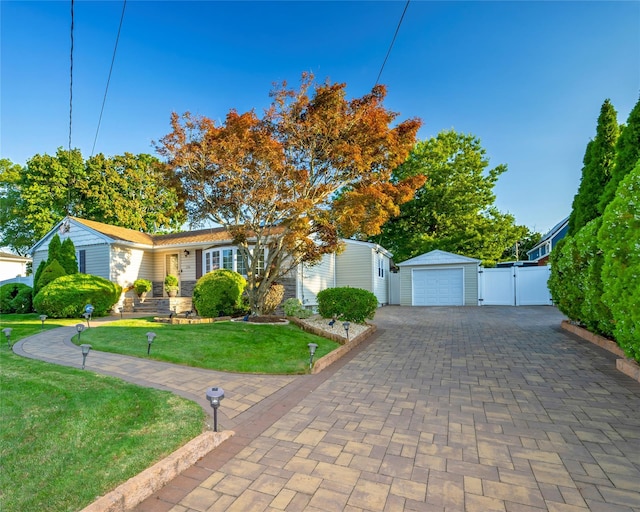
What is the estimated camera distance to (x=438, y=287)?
19.2 metres

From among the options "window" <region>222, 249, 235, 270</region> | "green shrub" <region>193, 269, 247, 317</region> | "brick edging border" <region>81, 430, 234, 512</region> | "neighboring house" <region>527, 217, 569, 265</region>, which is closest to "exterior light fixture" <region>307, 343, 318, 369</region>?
"brick edging border" <region>81, 430, 234, 512</region>

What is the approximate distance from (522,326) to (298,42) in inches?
433

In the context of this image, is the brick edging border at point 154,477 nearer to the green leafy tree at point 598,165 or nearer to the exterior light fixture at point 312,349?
the exterior light fixture at point 312,349

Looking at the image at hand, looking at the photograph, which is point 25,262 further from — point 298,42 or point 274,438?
point 274,438

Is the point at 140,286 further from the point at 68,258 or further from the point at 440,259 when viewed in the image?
the point at 440,259

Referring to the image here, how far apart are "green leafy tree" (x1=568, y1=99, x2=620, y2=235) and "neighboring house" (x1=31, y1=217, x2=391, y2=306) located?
28.3 feet

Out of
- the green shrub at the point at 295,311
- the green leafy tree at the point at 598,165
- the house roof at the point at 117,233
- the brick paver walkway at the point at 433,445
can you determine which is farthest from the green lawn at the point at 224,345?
the house roof at the point at 117,233

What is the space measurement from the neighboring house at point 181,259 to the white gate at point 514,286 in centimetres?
585

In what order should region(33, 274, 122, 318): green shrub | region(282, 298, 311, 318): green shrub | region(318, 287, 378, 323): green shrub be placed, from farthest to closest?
region(33, 274, 122, 318): green shrub → region(282, 298, 311, 318): green shrub → region(318, 287, 378, 323): green shrub

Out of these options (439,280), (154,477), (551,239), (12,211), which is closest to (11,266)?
(12,211)

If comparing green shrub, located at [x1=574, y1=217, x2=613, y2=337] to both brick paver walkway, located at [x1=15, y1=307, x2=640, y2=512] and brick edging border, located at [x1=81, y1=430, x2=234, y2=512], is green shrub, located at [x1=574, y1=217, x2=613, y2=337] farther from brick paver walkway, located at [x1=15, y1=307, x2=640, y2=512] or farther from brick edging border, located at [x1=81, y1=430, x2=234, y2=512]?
brick edging border, located at [x1=81, y1=430, x2=234, y2=512]

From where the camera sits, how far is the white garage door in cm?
1884

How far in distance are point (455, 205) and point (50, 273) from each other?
2447 cm

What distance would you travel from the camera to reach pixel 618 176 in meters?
7.64
